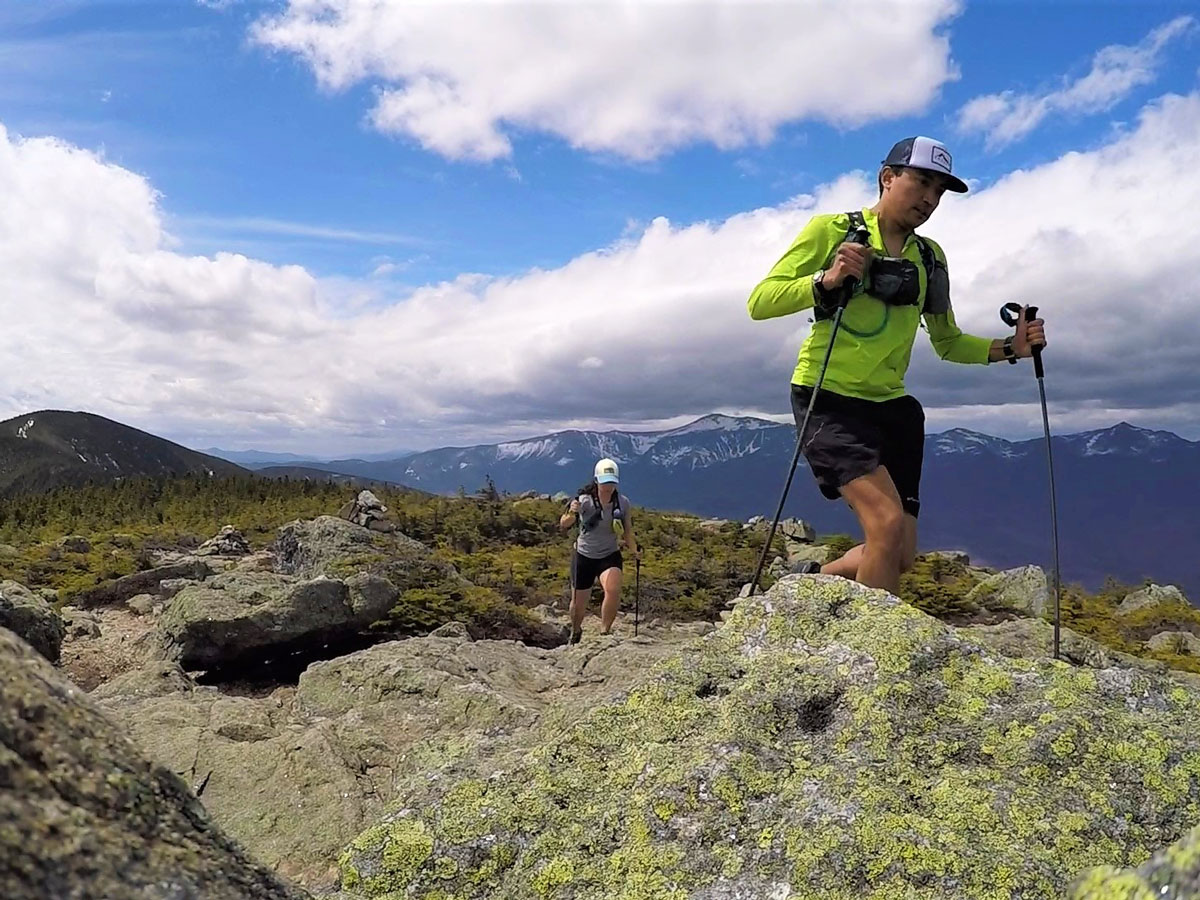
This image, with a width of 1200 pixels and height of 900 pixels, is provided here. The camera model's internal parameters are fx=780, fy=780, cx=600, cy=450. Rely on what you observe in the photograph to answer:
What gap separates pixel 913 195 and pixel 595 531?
8.73 meters

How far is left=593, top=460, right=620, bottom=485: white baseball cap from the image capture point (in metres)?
13.2

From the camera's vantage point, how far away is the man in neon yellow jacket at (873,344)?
5059mm

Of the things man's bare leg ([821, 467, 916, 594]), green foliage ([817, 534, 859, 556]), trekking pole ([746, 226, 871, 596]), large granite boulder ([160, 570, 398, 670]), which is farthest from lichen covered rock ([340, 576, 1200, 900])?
green foliage ([817, 534, 859, 556])

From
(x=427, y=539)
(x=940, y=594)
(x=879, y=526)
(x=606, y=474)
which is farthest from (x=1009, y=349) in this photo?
(x=427, y=539)

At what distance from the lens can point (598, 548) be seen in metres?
13.0

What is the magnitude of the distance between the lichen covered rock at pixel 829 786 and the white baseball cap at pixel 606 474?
9.11 meters

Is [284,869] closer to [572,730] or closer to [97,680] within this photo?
[572,730]

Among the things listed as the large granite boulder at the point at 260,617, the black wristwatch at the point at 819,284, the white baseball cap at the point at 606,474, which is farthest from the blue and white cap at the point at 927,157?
the large granite boulder at the point at 260,617

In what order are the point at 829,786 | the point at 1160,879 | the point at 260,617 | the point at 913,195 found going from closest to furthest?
1. the point at 1160,879
2. the point at 829,786
3. the point at 913,195
4. the point at 260,617

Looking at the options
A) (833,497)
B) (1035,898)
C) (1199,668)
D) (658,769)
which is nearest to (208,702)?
(658,769)

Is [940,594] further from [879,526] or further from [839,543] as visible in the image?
[879,526]

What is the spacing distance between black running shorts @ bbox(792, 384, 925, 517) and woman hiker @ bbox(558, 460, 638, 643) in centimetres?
763

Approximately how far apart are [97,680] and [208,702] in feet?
19.6

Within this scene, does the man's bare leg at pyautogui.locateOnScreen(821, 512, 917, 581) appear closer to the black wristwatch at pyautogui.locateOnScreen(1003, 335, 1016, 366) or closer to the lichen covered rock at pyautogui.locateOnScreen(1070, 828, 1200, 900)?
the black wristwatch at pyautogui.locateOnScreen(1003, 335, 1016, 366)
